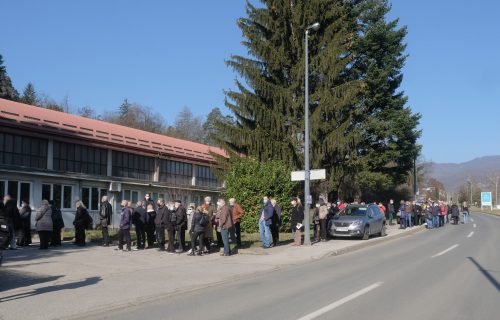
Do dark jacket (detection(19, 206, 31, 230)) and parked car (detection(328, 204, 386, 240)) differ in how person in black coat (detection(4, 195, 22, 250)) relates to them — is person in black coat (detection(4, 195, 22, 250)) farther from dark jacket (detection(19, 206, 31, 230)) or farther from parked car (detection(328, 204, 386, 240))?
parked car (detection(328, 204, 386, 240))

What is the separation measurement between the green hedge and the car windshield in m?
2.88

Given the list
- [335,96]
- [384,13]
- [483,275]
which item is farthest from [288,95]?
[483,275]

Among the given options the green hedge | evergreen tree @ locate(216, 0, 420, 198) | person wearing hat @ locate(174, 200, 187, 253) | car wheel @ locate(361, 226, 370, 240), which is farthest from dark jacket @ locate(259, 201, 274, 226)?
evergreen tree @ locate(216, 0, 420, 198)

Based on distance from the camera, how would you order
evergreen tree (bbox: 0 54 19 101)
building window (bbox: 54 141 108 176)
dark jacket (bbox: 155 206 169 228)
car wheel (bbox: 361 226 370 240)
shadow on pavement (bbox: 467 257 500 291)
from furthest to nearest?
evergreen tree (bbox: 0 54 19 101) < building window (bbox: 54 141 108 176) < car wheel (bbox: 361 226 370 240) < dark jacket (bbox: 155 206 169 228) < shadow on pavement (bbox: 467 257 500 291)

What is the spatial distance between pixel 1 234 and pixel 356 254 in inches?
474

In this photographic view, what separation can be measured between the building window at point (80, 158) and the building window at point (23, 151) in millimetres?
1133

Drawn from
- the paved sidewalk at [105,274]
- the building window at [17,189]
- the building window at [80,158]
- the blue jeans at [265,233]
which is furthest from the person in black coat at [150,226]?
the building window at [80,158]

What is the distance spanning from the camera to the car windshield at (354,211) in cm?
2409

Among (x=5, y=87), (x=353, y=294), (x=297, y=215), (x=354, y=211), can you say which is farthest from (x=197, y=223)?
(x=5, y=87)

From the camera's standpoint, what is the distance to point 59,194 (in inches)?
1281

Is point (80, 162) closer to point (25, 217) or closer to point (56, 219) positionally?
point (25, 217)

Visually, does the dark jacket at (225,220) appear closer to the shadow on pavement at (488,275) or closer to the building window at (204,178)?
the shadow on pavement at (488,275)

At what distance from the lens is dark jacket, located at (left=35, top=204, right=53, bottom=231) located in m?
16.8

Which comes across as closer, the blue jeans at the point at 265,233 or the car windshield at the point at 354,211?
the blue jeans at the point at 265,233
